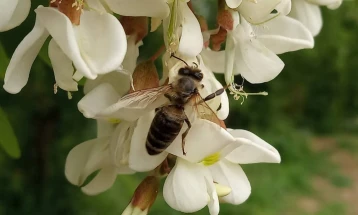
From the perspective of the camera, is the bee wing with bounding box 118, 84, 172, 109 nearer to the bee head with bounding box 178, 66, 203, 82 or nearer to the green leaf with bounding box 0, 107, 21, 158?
the bee head with bounding box 178, 66, 203, 82

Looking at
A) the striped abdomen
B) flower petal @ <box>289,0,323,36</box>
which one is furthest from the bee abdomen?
flower petal @ <box>289,0,323,36</box>

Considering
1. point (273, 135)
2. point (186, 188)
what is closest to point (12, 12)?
point (186, 188)

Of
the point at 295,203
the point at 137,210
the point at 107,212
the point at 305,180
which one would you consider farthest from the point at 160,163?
the point at 305,180

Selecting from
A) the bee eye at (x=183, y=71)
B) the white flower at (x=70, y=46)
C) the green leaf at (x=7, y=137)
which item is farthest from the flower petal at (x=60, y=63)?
the green leaf at (x=7, y=137)

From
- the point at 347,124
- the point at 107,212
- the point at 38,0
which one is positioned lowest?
the point at 347,124

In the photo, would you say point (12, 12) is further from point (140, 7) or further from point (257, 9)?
point (257, 9)

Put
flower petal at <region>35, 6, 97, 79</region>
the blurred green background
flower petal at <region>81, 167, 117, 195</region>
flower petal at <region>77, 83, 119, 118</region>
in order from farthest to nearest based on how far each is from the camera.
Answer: the blurred green background < flower petal at <region>81, 167, 117, 195</region> < flower petal at <region>77, 83, 119, 118</region> < flower petal at <region>35, 6, 97, 79</region>

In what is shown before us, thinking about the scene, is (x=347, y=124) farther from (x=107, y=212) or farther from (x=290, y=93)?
(x=107, y=212)
